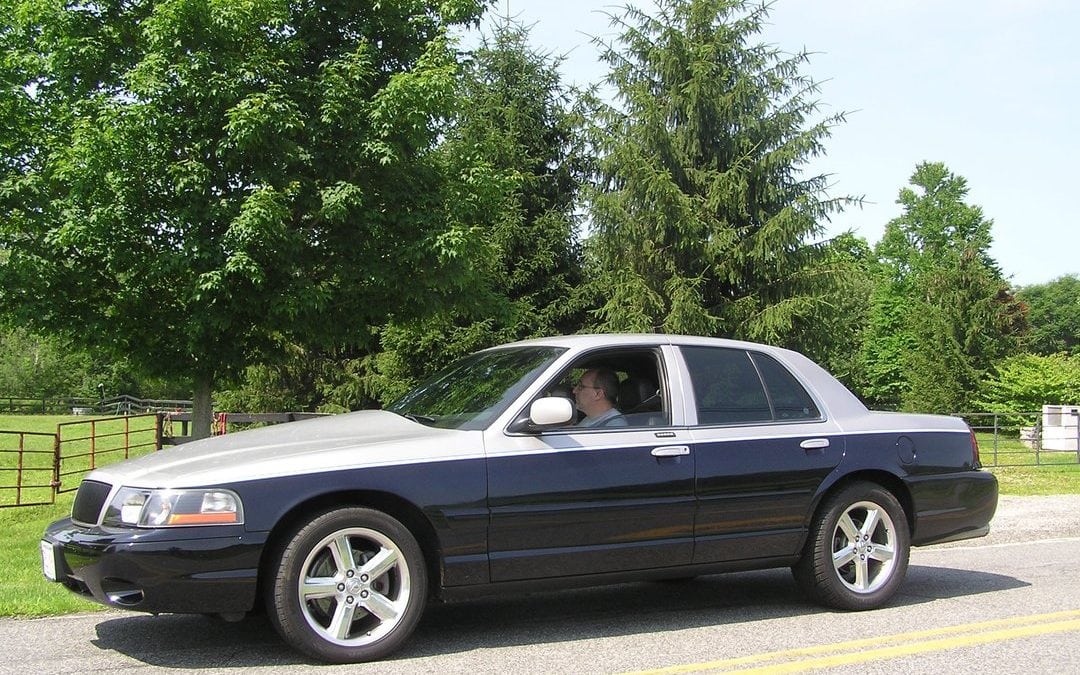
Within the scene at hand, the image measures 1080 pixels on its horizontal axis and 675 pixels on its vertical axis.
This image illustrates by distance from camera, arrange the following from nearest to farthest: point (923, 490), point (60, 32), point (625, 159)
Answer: point (923, 490), point (60, 32), point (625, 159)

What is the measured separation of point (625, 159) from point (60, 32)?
11903 millimetres

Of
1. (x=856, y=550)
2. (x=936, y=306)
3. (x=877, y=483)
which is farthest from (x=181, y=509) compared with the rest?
(x=936, y=306)

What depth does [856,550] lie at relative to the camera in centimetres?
622

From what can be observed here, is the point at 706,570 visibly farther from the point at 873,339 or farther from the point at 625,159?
the point at 873,339

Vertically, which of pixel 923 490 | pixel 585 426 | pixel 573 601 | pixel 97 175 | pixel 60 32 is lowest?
pixel 573 601

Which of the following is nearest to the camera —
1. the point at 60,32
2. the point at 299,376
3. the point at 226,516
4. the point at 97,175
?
the point at 226,516

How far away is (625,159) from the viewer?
2112 cm

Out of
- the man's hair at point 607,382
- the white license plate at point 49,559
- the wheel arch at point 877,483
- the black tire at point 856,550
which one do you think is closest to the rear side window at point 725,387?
the man's hair at point 607,382

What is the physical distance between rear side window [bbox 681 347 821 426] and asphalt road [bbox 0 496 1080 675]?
1213 millimetres

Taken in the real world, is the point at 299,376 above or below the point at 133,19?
below

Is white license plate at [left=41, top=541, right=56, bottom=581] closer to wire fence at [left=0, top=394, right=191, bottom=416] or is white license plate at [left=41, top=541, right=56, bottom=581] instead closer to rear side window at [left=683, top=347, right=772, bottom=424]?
rear side window at [left=683, top=347, right=772, bottom=424]

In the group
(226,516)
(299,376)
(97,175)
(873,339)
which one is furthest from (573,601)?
(873,339)

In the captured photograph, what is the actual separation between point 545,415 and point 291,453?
1301 mm

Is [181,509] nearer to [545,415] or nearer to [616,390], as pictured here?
[545,415]
